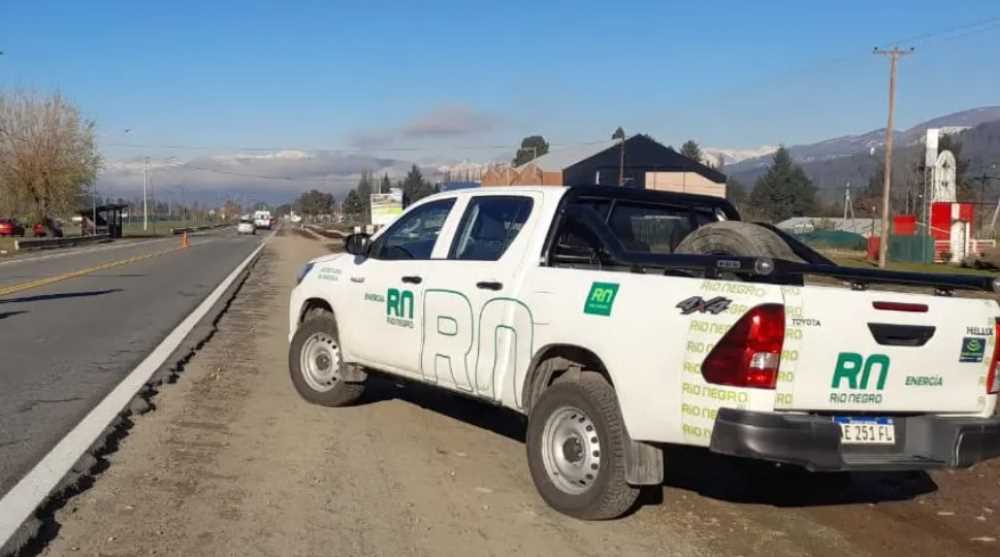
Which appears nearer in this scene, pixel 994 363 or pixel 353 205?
pixel 994 363

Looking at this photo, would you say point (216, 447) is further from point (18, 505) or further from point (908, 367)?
point (908, 367)

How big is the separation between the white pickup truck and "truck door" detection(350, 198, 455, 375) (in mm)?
83

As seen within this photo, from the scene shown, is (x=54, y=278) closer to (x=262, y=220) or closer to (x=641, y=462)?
(x=641, y=462)

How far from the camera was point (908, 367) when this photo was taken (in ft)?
16.0

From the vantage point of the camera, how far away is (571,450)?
5.52 m

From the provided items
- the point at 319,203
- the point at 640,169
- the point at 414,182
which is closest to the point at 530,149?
the point at 414,182

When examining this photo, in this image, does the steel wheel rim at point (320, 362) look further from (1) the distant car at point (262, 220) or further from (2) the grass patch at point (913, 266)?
(1) the distant car at point (262, 220)

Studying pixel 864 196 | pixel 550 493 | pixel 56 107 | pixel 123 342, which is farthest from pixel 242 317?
pixel 864 196

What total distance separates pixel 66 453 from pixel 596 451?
3568mm

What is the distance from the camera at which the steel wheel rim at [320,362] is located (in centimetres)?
820

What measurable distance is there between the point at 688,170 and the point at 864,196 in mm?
40952

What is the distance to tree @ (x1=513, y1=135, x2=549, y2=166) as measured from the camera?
413 ft

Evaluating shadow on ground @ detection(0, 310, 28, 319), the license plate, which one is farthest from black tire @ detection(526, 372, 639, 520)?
shadow on ground @ detection(0, 310, 28, 319)

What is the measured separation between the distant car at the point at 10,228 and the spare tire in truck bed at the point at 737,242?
206 feet
